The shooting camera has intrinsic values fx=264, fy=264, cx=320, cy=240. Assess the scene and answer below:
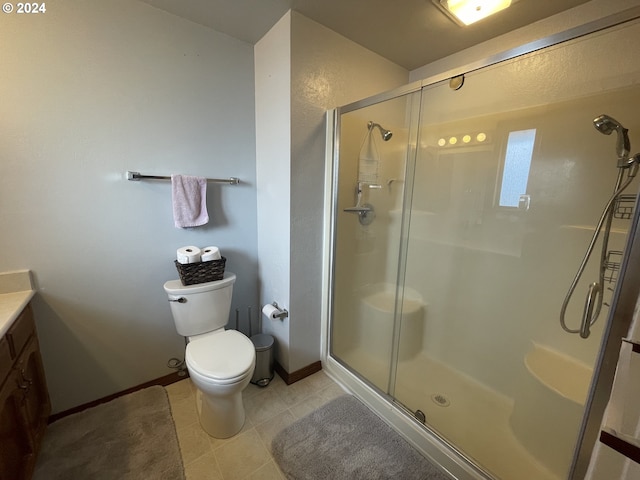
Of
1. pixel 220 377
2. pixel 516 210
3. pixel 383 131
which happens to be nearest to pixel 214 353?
pixel 220 377

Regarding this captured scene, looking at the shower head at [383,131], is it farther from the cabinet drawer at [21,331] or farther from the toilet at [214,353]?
the cabinet drawer at [21,331]

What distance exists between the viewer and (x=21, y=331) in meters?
1.14

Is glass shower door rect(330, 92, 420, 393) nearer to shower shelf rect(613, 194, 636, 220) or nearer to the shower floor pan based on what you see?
the shower floor pan

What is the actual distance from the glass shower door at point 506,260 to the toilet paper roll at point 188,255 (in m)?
1.42

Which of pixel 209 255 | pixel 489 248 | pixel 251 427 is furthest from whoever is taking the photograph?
pixel 489 248

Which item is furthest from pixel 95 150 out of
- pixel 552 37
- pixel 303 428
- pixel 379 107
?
pixel 552 37

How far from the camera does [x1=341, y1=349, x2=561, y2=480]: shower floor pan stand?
4.17 ft

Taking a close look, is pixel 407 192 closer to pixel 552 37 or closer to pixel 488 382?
pixel 552 37

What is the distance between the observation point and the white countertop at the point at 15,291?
3.70ft

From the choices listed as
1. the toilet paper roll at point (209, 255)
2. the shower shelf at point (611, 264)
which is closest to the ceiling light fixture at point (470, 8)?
the shower shelf at point (611, 264)

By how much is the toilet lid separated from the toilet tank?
0.29 feet

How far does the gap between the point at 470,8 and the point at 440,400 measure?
225cm

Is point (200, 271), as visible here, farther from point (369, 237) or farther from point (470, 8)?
point (470, 8)

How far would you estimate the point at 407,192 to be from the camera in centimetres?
194
